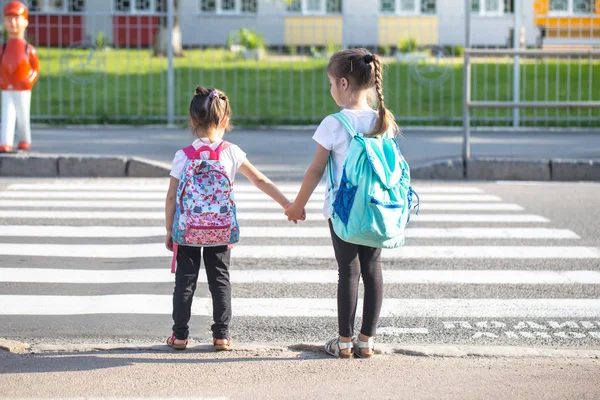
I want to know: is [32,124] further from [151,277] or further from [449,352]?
[449,352]

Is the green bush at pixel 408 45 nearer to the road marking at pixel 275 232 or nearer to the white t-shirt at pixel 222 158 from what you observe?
the road marking at pixel 275 232

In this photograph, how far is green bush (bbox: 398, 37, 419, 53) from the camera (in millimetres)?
16484

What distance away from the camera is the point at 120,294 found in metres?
6.46

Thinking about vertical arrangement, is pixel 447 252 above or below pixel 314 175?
below

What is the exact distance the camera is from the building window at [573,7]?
665 inches

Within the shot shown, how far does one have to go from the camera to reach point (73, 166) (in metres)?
11.9

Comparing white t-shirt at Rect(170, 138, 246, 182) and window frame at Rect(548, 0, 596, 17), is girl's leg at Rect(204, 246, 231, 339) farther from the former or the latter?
window frame at Rect(548, 0, 596, 17)

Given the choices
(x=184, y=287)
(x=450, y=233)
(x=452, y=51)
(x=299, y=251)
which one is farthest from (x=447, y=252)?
(x=452, y=51)

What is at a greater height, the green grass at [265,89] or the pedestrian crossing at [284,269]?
the green grass at [265,89]

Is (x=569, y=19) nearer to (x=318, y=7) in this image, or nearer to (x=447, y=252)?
(x=318, y=7)

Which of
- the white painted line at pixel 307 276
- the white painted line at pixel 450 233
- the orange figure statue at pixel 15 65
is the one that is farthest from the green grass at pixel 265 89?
the white painted line at pixel 307 276

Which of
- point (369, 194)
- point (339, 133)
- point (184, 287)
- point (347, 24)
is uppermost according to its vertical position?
point (347, 24)

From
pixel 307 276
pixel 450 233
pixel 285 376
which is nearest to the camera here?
pixel 285 376

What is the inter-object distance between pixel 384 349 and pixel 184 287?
0.98 metres
